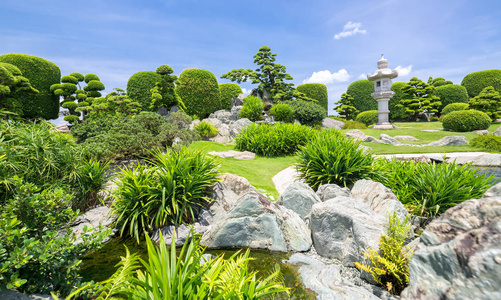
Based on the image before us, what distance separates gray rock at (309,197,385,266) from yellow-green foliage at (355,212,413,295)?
21 cm

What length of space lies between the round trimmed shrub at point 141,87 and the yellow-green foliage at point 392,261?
751 inches

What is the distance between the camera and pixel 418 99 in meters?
24.7

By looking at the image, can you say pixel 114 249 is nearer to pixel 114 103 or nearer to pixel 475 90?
pixel 114 103

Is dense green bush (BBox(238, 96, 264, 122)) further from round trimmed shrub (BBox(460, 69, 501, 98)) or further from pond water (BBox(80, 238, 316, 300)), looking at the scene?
round trimmed shrub (BBox(460, 69, 501, 98))

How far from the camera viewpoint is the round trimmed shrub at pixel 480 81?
25609mm

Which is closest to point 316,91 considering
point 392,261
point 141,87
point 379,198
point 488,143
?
point 488,143

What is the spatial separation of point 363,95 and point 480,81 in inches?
487

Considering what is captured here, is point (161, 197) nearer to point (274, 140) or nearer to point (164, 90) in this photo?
point (274, 140)

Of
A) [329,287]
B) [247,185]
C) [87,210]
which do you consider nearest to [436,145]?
[247,185]

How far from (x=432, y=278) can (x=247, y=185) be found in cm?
419

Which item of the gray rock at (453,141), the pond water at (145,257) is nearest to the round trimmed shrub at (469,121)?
the gray rock at (453,141)

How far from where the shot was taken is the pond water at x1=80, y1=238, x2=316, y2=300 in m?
2.71

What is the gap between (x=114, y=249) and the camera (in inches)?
148

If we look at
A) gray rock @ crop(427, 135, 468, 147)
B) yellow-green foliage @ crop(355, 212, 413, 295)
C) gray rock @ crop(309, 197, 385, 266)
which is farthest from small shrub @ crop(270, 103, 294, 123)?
yellow-green foliage @ crop(355, 212, 413, 295)
